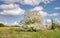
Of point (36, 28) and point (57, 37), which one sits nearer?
point (57, 37)

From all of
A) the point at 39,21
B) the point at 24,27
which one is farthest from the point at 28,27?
the point at 39,21

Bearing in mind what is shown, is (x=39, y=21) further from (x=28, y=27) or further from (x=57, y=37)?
(x=57, y=37)

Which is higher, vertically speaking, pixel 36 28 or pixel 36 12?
pixel 36 12

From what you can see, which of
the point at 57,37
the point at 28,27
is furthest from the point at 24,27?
the point at 57,37

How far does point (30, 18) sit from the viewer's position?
986 inches

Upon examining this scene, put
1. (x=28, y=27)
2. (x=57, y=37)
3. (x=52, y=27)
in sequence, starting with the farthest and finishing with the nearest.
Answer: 1. (x=52, y=27)
2. (x=28, y=27)
3. (x=57, y=37)

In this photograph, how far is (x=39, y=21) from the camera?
26016mm

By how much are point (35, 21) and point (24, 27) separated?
5.92 ft

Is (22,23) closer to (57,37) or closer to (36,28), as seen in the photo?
(36,28)

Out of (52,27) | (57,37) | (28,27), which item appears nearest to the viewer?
(57,37)

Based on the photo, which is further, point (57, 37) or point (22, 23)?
point (22, 23)

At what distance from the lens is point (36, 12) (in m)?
25.3

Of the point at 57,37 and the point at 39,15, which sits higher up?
the point at 39,15

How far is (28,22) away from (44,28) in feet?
7.55
